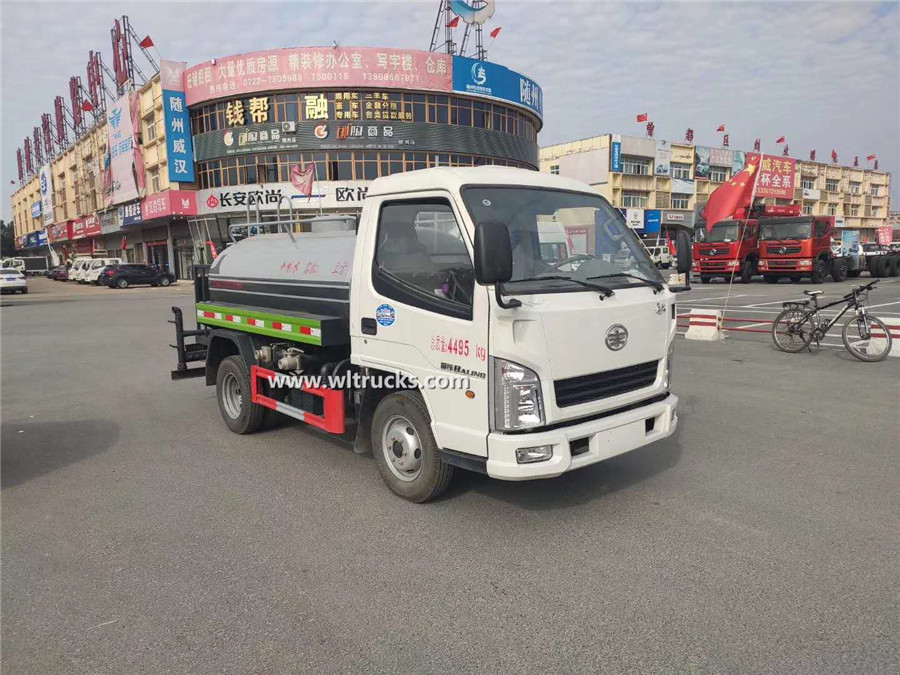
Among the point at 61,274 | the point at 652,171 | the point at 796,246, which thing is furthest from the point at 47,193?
the point at 796,246

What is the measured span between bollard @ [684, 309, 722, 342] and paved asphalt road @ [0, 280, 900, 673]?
5.53 metres

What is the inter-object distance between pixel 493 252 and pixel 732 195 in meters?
10.0

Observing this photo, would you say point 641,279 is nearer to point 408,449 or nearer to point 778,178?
point 408,449

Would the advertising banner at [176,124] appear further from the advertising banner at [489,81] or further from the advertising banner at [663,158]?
the advertising banner at [663,158]

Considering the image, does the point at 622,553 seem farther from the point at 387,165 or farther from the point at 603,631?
the point at 387,165

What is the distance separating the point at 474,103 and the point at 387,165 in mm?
7461

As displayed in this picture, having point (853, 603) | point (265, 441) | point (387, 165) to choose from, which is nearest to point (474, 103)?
point (387, 165)

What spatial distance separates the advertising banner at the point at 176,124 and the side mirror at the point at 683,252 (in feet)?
145

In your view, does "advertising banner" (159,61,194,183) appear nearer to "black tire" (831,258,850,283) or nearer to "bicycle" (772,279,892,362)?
"black tire" (831,258,850,283)

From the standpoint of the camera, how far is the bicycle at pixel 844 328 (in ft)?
30.2

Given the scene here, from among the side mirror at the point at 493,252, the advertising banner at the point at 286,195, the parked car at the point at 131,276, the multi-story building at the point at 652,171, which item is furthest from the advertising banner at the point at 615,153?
the side mirror at the point at 493,252

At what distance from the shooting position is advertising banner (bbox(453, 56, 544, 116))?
40344 millimetres

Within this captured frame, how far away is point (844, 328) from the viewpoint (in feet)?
31.2

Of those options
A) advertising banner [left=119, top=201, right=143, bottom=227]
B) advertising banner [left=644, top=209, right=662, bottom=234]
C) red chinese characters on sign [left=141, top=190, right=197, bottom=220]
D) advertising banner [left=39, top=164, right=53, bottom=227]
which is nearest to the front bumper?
red chinese characters on sign [left=141, top=190, right=197, bottom=220]
